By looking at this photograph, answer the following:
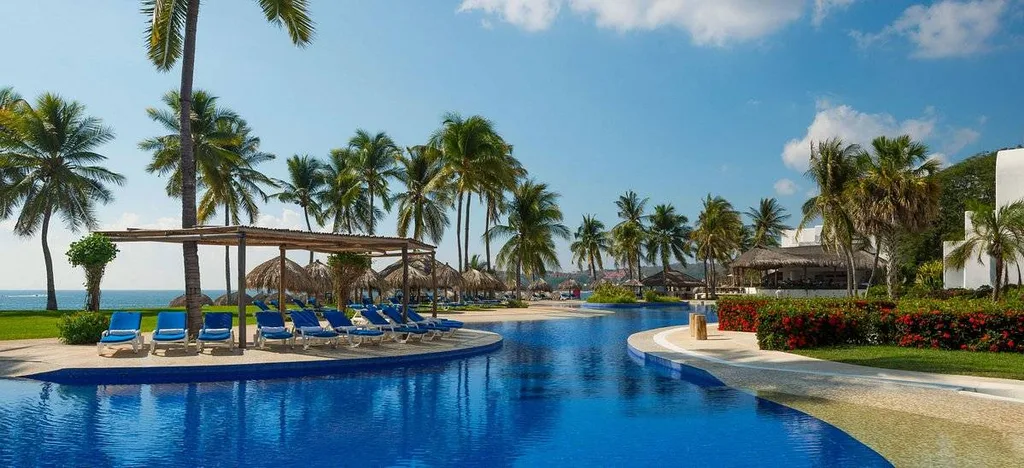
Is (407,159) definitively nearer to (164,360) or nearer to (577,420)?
(164,360)

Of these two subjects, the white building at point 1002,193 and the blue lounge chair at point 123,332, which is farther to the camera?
the white building at point 1002,193

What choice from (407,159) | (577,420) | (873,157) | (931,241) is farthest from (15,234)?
(931,241)

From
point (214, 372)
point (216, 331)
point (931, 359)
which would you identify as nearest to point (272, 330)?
point (216, 331)

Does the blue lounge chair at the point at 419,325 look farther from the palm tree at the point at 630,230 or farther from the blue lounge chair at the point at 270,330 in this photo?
the palm tree at the point at 630,230

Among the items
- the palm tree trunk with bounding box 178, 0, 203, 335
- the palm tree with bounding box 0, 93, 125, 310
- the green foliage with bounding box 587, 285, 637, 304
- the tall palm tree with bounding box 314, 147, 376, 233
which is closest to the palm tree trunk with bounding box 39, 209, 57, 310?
the palm tree with bounding box 0, 93, 125, 310

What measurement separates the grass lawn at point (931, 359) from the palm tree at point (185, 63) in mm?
12617

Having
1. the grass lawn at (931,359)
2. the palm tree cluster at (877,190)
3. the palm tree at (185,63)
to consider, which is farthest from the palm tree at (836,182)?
the palm tree at (185,63)

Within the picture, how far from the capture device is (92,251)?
15805mm

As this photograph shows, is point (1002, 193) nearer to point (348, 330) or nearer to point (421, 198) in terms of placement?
point (421, 198)

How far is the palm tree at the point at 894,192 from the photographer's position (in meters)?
25.6

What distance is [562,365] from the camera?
42.0 ft

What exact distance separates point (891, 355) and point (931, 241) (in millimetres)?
37945

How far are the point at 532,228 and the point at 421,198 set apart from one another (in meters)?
8.45

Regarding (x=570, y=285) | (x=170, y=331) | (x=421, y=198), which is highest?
(x=421, y=198)
